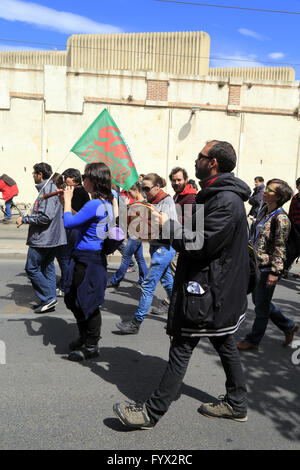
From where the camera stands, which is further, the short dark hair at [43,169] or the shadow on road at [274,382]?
the short dark hair at [43,169]

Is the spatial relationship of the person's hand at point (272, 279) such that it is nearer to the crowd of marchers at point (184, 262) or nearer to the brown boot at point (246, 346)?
the crowd of marchers at point (184, 262)

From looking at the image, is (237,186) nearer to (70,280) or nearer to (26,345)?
(70,280)

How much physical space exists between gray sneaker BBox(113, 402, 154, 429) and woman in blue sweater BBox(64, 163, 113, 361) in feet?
3.70

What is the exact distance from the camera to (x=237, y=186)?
8.77 feet

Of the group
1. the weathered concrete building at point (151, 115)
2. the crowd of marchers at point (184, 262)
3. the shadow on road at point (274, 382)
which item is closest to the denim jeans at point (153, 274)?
the crowd of marchers at point (184, 262)

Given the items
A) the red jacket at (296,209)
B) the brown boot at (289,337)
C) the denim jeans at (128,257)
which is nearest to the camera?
the brown boot at (289,337)

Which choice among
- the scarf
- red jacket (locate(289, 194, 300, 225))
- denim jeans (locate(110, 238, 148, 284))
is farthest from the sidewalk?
the scarf

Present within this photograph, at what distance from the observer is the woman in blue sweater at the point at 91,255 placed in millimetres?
3697

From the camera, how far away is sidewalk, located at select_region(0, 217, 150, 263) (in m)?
8.77

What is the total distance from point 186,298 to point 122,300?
350 cm

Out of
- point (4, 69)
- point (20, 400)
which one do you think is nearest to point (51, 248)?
point (20, 400)

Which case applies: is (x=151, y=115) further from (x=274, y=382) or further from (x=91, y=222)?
(x=274, y=382)

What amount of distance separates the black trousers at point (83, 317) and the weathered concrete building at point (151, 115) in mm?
13845

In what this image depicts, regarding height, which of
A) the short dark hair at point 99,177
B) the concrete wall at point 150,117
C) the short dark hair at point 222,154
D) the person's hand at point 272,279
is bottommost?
the person's hand at point 272,279
